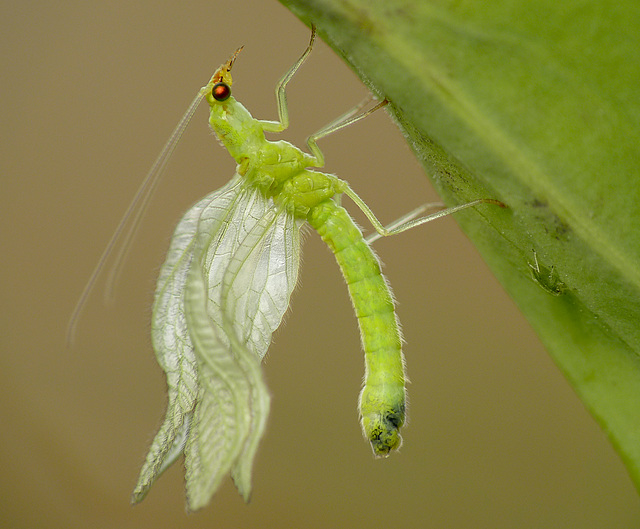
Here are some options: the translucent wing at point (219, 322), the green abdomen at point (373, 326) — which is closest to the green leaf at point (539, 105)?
the translucent wing at point (219, 322)

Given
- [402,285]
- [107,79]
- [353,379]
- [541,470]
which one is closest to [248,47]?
[107,79]

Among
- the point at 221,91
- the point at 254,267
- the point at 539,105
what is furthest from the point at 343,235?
the point at 539,105

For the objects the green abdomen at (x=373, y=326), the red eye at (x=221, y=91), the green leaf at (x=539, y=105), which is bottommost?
the green leaf at (x=539, y=105)

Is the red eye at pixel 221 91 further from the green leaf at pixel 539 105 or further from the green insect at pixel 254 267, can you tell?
the green leaf at pixel 539 105

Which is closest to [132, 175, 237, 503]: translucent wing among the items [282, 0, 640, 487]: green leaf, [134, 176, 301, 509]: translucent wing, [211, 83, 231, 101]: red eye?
[134, 176, 301, 509]: translucent wing

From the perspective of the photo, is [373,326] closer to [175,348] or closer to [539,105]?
[175,348]
